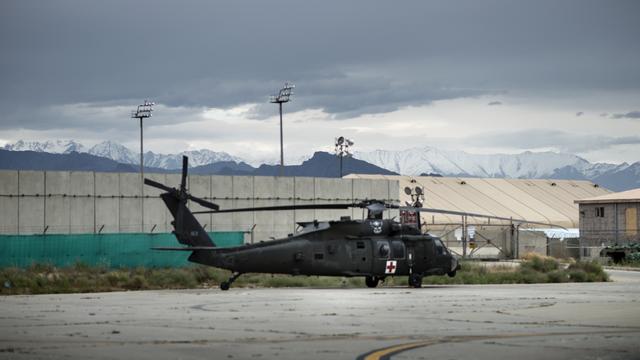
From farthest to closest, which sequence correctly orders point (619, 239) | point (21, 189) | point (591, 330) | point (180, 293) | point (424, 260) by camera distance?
point (619, 239), point (21, 189), point (424, 260), point (180, 293), point (591, 330)

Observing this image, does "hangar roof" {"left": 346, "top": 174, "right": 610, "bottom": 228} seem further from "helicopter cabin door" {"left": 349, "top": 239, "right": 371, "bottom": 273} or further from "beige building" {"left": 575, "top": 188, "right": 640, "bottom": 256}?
"helicopter cabin door" {"left": 349, "top": 239, "right": 371, "bottom": 273}

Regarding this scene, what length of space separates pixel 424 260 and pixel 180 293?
896 cm

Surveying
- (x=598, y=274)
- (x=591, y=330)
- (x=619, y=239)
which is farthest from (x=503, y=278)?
(x=619, y=239)

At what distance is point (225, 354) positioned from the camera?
15703 mm

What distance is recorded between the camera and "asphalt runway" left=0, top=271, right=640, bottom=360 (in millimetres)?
16047

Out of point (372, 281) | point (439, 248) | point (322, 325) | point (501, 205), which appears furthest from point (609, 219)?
point (322, 325)

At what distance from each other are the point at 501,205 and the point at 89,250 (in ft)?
215

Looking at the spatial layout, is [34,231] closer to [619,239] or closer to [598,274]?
[598,274]

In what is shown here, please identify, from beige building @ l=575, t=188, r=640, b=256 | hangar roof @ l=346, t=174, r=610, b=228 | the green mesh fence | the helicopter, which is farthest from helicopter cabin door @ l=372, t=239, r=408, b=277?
hangar roof @ l=346, t=174, r=610, b=228

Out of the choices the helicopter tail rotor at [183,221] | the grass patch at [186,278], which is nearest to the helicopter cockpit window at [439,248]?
the grass patch at [186,278]

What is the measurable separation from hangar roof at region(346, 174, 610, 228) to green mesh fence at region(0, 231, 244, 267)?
49.7 metres

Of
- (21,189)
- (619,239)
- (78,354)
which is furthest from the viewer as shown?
(619,239)

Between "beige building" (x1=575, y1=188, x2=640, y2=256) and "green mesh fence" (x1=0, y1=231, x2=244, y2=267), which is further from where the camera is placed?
"beige building" (x1=575, y1=188, x2=640, y2=256)

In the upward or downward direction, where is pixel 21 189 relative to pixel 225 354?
upward
